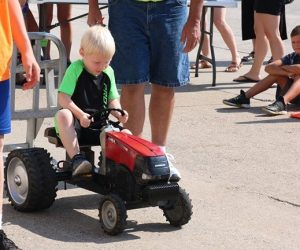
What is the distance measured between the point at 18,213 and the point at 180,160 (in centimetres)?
173

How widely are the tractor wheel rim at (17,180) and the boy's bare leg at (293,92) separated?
3.58 meters

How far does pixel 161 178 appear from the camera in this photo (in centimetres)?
525

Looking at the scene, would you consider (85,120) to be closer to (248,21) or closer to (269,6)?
(269,6)

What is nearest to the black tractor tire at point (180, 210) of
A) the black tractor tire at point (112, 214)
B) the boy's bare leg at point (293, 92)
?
the black tractor tire at point (112, 214)

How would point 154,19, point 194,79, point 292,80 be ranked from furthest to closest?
point 194,79, point 292,80, point 154,19

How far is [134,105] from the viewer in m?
6.32

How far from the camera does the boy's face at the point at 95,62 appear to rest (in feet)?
18.2

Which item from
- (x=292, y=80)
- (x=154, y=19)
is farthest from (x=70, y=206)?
(x=292, y=80)

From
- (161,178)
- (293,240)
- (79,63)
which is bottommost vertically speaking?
(293,240)

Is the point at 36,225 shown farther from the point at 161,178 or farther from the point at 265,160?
the point at 265,160

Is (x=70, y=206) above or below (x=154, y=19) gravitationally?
below

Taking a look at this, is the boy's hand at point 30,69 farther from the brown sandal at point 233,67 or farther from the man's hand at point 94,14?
the brown sandal at point 233,67

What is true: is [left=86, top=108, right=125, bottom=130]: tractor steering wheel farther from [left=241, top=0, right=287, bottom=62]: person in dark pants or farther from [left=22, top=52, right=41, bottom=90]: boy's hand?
[left=241, top=0, right=287, bottom=62]: person in dark pants

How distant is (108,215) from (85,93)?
816mm
